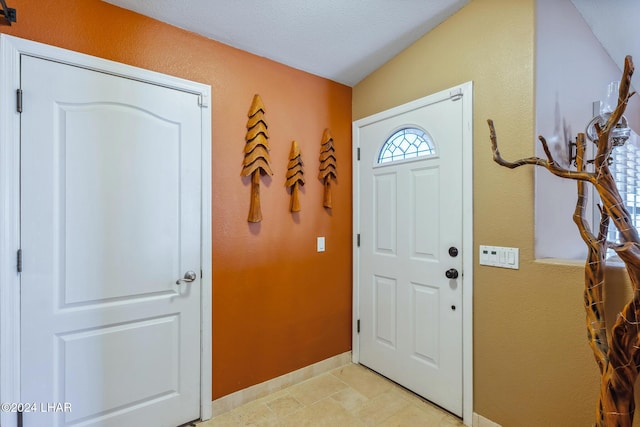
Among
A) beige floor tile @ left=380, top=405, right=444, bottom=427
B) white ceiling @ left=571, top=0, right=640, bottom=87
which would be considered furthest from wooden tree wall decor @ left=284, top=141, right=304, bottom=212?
white ceiling @ left=571, top=0, right=640, bottom=87

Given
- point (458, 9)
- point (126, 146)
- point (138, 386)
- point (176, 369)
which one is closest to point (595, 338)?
point (458, 9)

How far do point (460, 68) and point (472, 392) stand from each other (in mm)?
2001

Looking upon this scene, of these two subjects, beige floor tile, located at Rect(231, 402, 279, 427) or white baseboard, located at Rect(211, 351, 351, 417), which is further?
white baseboard, located at Rect(211, 351, 351, 417)

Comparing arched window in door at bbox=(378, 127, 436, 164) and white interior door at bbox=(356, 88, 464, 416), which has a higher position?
arched window in door at bbox=(378, 127, 436, 164)

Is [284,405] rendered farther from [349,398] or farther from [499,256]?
[499,256]

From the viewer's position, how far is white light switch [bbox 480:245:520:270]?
5.63 ft

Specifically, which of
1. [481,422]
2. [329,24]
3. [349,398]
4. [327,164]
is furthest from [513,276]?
[329,24]

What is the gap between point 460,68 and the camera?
196cm

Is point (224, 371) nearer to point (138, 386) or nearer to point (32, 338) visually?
point (138, 386)

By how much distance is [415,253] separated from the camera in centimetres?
224

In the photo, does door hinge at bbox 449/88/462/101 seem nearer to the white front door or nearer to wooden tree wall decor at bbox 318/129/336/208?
wooden tree wall decor at bbox 318/129/336/208

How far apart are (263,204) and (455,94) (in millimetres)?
1448

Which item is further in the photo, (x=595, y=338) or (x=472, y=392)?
(x=472, y=392)

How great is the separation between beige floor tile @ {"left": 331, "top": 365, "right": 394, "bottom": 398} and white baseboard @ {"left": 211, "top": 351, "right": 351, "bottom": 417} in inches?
2.9
